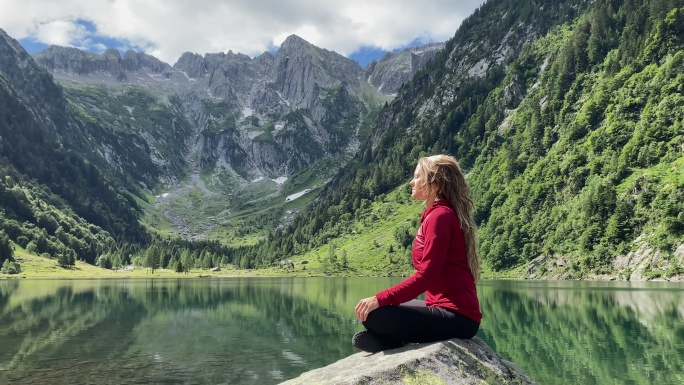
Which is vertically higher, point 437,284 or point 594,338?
point 437,284

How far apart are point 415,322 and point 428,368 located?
2.77ft

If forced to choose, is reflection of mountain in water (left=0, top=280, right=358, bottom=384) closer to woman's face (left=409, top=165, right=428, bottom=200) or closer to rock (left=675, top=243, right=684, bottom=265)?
woman's face (left=409, top=165, right=428, bottom=200)

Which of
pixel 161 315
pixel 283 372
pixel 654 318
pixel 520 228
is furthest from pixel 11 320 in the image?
pixel 520 228

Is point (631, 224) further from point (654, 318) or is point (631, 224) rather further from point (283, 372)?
point (283, 372)

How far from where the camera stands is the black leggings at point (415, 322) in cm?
800

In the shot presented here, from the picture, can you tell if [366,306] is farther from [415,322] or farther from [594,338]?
[594,338]

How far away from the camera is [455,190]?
337 inches

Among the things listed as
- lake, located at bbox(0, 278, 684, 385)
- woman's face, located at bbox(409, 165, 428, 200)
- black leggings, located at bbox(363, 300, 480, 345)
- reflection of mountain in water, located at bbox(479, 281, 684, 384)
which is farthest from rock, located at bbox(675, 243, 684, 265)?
black leggings, located at bbox(363, 300, 480, 345)

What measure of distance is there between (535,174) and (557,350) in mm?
155138

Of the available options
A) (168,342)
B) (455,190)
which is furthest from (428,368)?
(168,342)

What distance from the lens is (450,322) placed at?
26.7 feet

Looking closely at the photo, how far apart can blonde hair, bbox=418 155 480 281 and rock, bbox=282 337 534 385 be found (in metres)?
1.42

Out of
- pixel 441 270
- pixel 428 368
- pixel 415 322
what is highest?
pixel 441 270

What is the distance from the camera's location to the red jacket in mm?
7867
